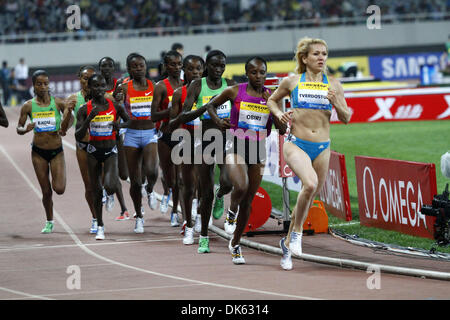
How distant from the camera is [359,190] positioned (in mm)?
13117

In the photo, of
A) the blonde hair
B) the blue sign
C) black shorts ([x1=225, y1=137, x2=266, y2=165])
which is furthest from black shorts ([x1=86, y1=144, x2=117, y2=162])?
the blue sign

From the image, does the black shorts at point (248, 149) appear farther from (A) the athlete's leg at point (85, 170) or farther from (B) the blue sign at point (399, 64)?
(B) the blue sign at point (399, 64)

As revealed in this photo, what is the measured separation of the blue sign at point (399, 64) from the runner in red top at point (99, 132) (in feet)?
116

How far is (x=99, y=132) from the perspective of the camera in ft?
40.7

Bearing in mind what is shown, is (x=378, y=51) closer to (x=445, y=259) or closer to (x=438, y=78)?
(x=438, y=78)

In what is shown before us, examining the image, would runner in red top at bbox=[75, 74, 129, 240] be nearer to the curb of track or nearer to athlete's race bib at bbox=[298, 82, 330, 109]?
the curb of track

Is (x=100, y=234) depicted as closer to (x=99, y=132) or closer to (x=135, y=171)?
(x=135, y=171)

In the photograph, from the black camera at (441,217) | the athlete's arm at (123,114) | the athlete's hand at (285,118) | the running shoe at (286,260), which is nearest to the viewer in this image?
the athlete's hand at (285,118)

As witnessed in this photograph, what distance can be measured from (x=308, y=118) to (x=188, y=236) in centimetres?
284

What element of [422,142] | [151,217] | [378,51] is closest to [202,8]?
[378,51]

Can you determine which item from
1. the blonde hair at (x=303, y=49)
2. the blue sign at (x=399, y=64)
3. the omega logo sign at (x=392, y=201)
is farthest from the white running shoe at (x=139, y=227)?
the blue sign at (x=399, y=64)

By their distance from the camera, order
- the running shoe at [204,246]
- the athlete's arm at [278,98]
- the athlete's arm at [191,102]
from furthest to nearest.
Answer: the running shoe at [204,246] → the athlete's arm at [191,102] → the athlete's arm at [278,98]

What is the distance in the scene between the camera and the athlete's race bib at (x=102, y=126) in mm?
12367

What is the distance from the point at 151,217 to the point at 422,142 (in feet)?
38.1
